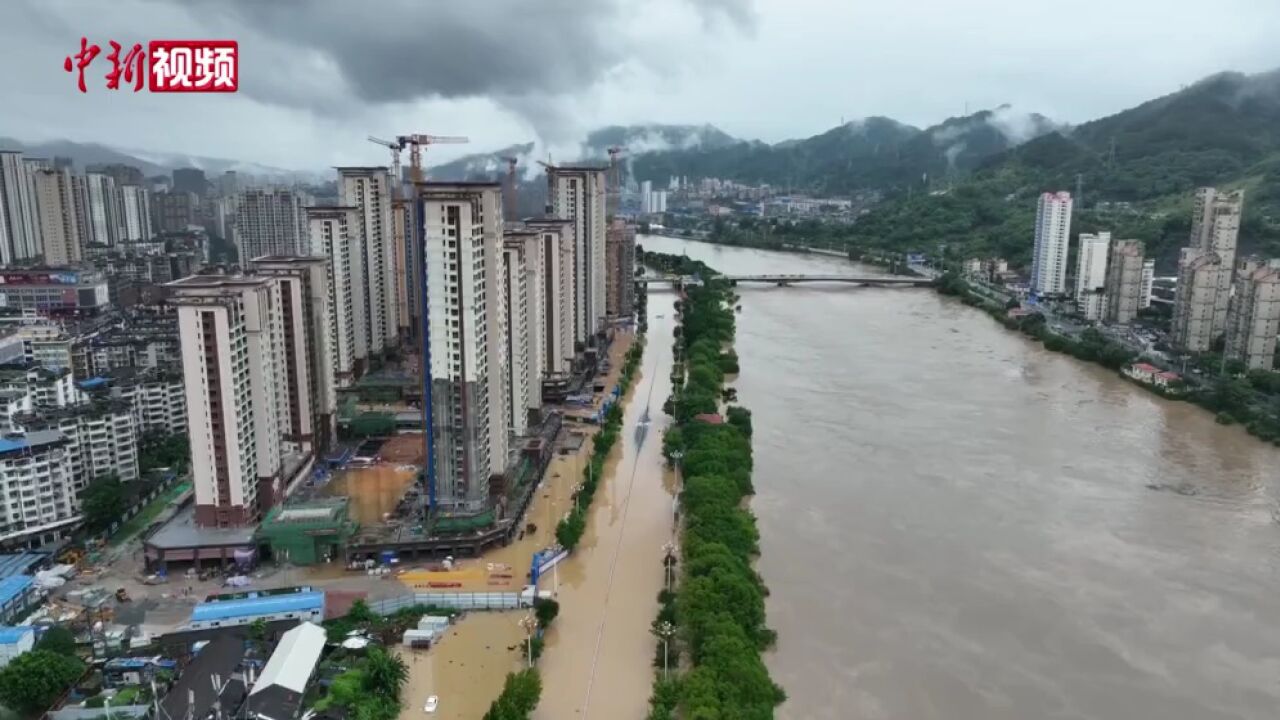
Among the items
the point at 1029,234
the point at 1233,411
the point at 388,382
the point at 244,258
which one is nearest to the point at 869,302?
the point at 1029,234

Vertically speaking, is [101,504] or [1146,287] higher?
[1146,287]

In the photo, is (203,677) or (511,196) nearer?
(203,677)

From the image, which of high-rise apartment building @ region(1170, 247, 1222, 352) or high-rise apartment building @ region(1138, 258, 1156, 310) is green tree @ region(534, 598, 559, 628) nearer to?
high-rise apartment building @ region(1170, 247, 1222, 352)

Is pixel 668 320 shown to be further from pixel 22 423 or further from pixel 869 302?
pixel 22 423

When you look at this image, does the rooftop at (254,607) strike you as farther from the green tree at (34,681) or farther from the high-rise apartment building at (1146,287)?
the high-rise apartment building at (1146,287)

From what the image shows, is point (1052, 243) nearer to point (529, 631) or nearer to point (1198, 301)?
point (1198, 301)

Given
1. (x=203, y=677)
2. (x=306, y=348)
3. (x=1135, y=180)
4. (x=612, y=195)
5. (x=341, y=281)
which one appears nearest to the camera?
(x=203, y=677)

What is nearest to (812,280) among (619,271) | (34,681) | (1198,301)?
(619,271)

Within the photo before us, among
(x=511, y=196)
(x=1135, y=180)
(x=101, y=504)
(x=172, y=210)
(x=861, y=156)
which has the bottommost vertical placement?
(x=101, y=504)
